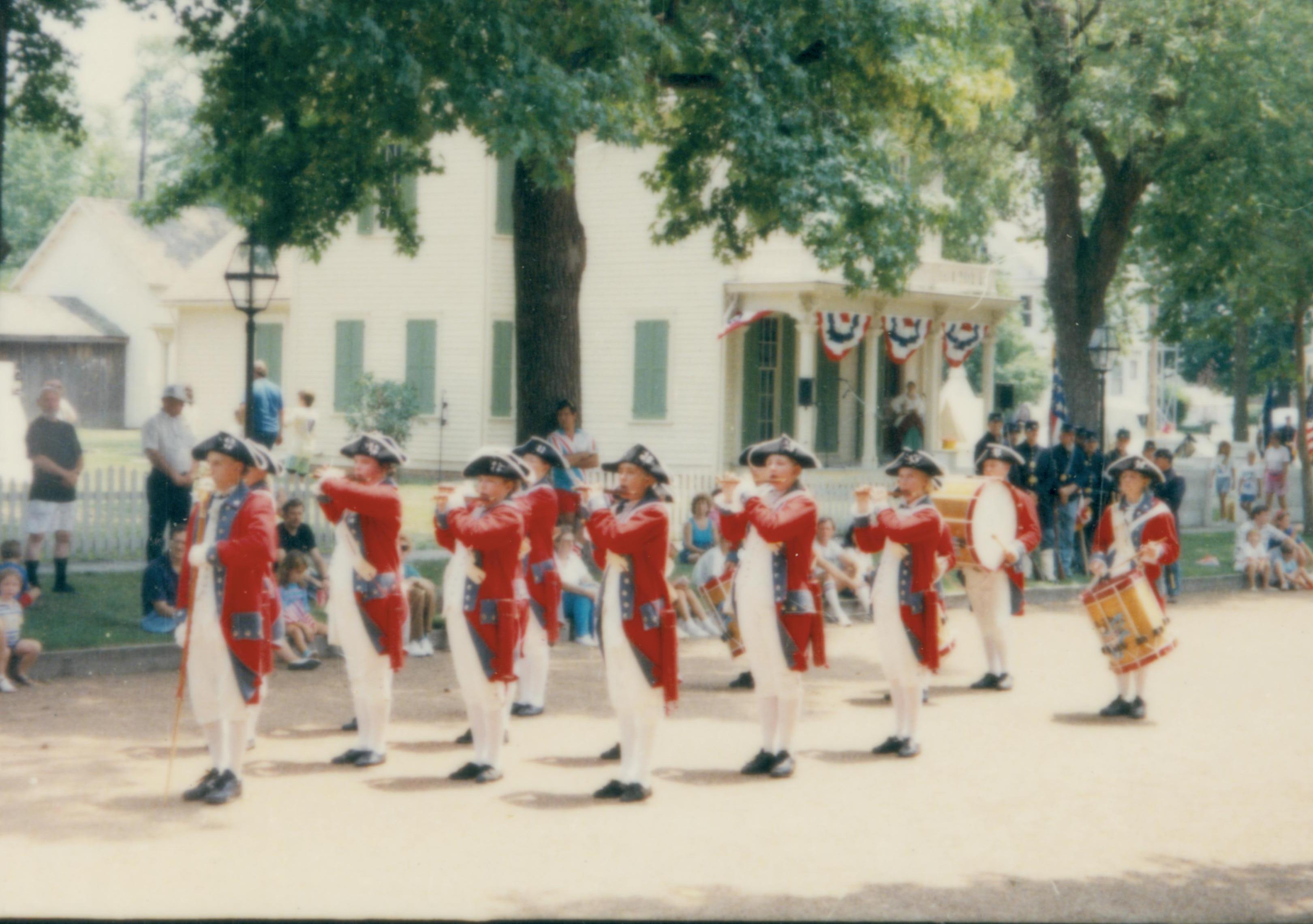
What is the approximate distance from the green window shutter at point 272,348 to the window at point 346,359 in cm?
210

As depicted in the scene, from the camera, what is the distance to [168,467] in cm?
1491

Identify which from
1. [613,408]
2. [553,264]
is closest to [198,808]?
[553,264]

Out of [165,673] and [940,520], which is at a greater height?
[940,520]

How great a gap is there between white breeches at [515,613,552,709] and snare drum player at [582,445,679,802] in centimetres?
245

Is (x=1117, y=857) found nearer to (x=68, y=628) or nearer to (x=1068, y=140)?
(x=68, y=628)

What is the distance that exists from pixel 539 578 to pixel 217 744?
10.2 ft

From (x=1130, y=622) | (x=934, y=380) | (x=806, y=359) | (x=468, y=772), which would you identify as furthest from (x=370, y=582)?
(x=934, y=380)


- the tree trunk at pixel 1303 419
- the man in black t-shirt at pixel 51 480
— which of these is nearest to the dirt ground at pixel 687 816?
the man in black t-shirt at pixel 51 480

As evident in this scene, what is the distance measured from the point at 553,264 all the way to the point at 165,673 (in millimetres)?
6246

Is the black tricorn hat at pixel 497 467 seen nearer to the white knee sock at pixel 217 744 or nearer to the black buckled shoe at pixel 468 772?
the black buckled shoe at pixel 468 772

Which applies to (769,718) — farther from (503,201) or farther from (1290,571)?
(503,201)

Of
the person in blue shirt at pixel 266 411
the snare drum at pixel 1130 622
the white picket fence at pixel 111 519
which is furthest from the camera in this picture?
the person in blue shirt at pixel 266 411

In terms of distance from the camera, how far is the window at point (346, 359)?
3341cm

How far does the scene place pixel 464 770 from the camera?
9141 mm
